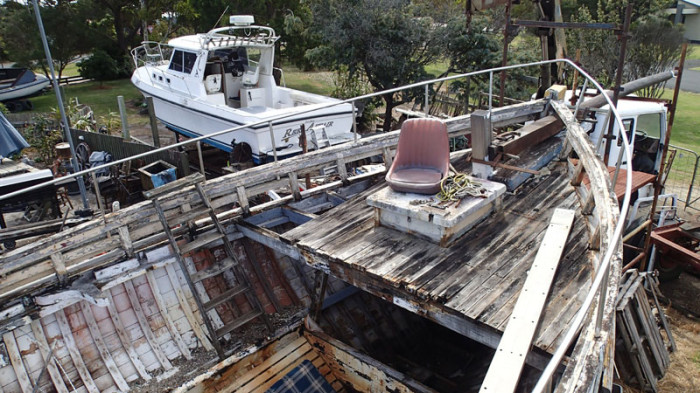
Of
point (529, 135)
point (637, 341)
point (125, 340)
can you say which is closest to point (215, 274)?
point (125, 340)

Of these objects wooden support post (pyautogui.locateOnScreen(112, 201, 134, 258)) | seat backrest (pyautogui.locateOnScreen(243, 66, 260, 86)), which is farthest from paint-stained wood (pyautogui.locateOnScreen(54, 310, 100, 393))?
seat backrest (pyautogui.locateOnScreen(243, 66, 260, 86))

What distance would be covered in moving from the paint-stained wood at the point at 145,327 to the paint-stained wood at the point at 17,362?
51.0 inches

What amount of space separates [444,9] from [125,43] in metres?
21.4

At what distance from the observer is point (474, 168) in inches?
291

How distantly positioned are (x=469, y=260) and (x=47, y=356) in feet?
16.2

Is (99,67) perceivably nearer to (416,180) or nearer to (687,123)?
(416,180)

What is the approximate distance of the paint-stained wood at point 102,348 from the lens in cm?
599

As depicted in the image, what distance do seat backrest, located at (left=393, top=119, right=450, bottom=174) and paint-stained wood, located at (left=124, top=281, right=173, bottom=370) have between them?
12.6ft

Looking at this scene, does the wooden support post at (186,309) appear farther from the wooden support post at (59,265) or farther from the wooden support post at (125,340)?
the wooden support post at (59,265)

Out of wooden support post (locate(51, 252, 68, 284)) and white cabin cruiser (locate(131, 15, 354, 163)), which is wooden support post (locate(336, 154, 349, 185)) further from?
white cabin cruiser (locate(131, 15, 354, 163))

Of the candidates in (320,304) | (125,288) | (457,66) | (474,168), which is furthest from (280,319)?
(457,66)

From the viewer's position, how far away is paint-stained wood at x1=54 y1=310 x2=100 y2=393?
5.87 meters

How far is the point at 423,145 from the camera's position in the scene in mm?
7004

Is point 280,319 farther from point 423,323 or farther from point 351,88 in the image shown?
point 351,88
